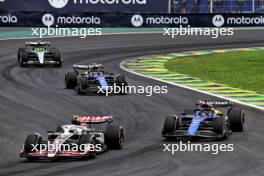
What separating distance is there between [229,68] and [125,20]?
46.1ft

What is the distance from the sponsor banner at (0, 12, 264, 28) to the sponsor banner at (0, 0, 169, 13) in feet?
2.78

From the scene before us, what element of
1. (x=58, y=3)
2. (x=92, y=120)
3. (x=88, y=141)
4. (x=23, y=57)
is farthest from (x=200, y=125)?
(x=58, y=3)

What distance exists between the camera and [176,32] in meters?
56.1

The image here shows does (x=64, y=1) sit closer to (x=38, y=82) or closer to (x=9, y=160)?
(x=38, y=82)

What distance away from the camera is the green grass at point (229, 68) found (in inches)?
1453

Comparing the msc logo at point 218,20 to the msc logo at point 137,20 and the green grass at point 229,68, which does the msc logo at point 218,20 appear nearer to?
the msc logo at point 137,20

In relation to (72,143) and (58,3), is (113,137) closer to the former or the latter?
(72,143)

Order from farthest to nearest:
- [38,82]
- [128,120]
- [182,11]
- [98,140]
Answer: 1. [182,11]
2. [38,82]
3. [128,120]
4. [98,140]

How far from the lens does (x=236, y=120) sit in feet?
77.9

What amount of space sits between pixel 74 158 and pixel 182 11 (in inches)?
1400

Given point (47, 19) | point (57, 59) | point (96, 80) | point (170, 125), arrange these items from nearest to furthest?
1. point (170, 125)
2. point (96, 80)
3. point (57, 59)
4. point (47, 19)

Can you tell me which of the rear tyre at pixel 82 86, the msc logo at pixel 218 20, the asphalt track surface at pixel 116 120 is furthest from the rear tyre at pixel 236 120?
the msc logo at pixel 218 20

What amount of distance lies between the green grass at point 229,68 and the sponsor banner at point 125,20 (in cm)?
551

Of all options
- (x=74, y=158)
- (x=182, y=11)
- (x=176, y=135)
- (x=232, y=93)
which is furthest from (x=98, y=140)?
(x=182, y=11)
